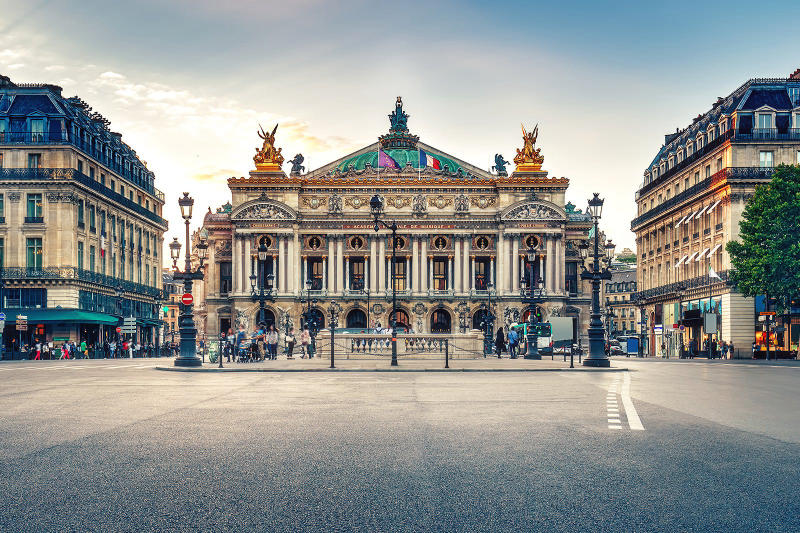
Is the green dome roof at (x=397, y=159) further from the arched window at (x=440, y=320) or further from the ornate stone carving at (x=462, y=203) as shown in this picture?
the arched window at (x=440, y=320)

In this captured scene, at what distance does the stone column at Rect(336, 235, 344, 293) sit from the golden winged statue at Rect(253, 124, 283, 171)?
1018 centimetres

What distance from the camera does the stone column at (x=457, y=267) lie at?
9369 centimetres

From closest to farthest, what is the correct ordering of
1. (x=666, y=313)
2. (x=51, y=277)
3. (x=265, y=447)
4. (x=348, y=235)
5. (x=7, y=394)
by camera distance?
(x=265, y=447) < (x=7, y=394) < (x=51, y=277) < (x=666, y=313) < (x=348, y=235)

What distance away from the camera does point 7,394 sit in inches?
838

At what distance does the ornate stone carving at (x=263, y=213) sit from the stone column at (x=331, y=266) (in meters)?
5.09

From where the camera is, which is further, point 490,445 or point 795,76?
point 795,76

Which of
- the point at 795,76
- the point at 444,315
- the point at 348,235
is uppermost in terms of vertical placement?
the point at 795,76

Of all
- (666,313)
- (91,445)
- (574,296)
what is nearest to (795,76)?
(666,313)

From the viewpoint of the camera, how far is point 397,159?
359 ft

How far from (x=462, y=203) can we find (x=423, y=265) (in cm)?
764

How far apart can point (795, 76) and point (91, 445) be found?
2608 inches

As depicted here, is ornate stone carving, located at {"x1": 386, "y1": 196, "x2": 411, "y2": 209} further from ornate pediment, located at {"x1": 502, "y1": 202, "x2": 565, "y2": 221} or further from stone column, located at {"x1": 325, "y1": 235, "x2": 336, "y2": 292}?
ornate pediment, located at {"x1": 502, "y1": 202, "x2": 565, "y2": 221}

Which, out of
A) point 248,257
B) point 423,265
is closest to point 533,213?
point 423,265

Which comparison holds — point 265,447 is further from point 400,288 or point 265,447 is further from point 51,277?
point 400,288
